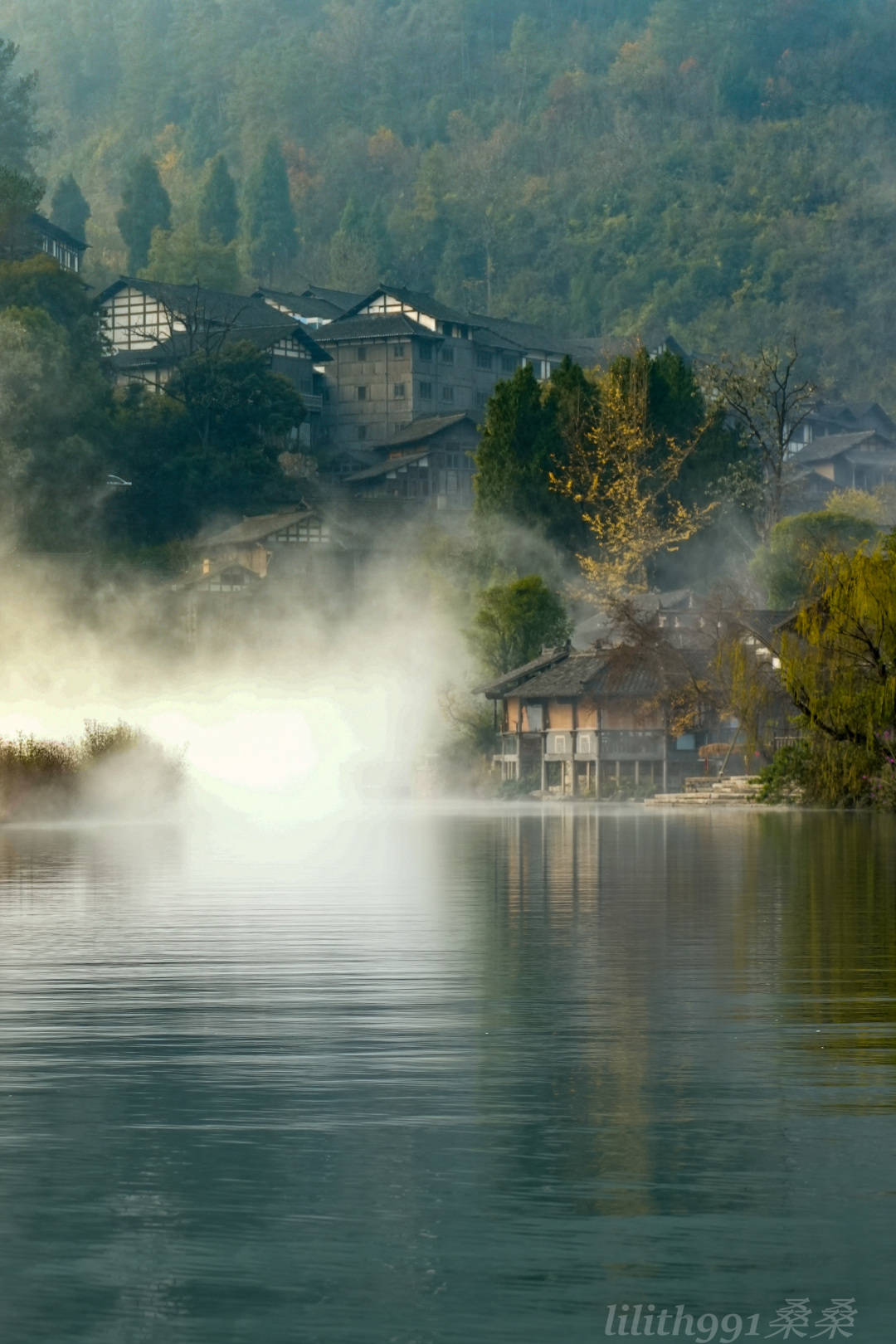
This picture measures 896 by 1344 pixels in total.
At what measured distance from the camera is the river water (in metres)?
8.66

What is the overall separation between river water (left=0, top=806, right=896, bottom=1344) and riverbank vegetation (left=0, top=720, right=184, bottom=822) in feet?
111

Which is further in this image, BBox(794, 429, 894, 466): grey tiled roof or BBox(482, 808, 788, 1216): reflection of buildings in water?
BBox(794, 429, 894, 466): grey tiled roof

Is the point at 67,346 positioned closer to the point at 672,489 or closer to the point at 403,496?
the point at 403,496

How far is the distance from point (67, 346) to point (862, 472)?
267 feet

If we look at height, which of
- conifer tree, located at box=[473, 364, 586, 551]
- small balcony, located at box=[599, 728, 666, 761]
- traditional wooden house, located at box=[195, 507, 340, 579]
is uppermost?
conifer tree, located at box=[473, 364, 586, 551]

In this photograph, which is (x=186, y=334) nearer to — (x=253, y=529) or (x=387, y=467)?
(x=387, y=467)

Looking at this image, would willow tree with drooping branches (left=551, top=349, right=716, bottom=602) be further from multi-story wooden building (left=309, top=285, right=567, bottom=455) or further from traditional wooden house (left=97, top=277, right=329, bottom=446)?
traditional wooden house (left=97, top=277, right=329, bottom=446)

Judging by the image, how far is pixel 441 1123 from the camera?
1220cm

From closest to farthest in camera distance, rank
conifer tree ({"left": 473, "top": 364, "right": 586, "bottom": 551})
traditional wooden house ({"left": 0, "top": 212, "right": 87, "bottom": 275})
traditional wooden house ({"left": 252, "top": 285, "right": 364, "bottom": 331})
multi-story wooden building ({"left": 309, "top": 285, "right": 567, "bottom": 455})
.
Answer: conifer tree ({"left": 473, "top": 364, "right": 586, "bottom": 551}), traditional wooden house ({"left": 0, "top": 212, "right": 87, "bottom": 275}), multi-story wooden building ({"left": 309, "top": 285, "right": 567, "bottom": 455}), traditional wooden house ({"left": 252, "top": 285, "right": 364, "bottom": 331})

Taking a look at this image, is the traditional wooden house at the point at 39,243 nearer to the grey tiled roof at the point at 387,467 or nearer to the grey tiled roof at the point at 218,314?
the grey tiled roof at the point at 218,314

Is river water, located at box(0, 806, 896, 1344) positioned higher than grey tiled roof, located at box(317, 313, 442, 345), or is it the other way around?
grey tiled roof, located at box(317, 313, 442, 345)

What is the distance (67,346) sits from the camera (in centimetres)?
13362

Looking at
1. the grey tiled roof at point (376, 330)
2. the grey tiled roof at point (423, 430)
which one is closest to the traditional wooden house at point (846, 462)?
the grey tiled roof at point (376, 330)

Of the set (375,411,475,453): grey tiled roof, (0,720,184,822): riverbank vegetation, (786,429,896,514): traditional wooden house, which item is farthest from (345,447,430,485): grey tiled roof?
(0,720,184,822): riverbank vegetation
